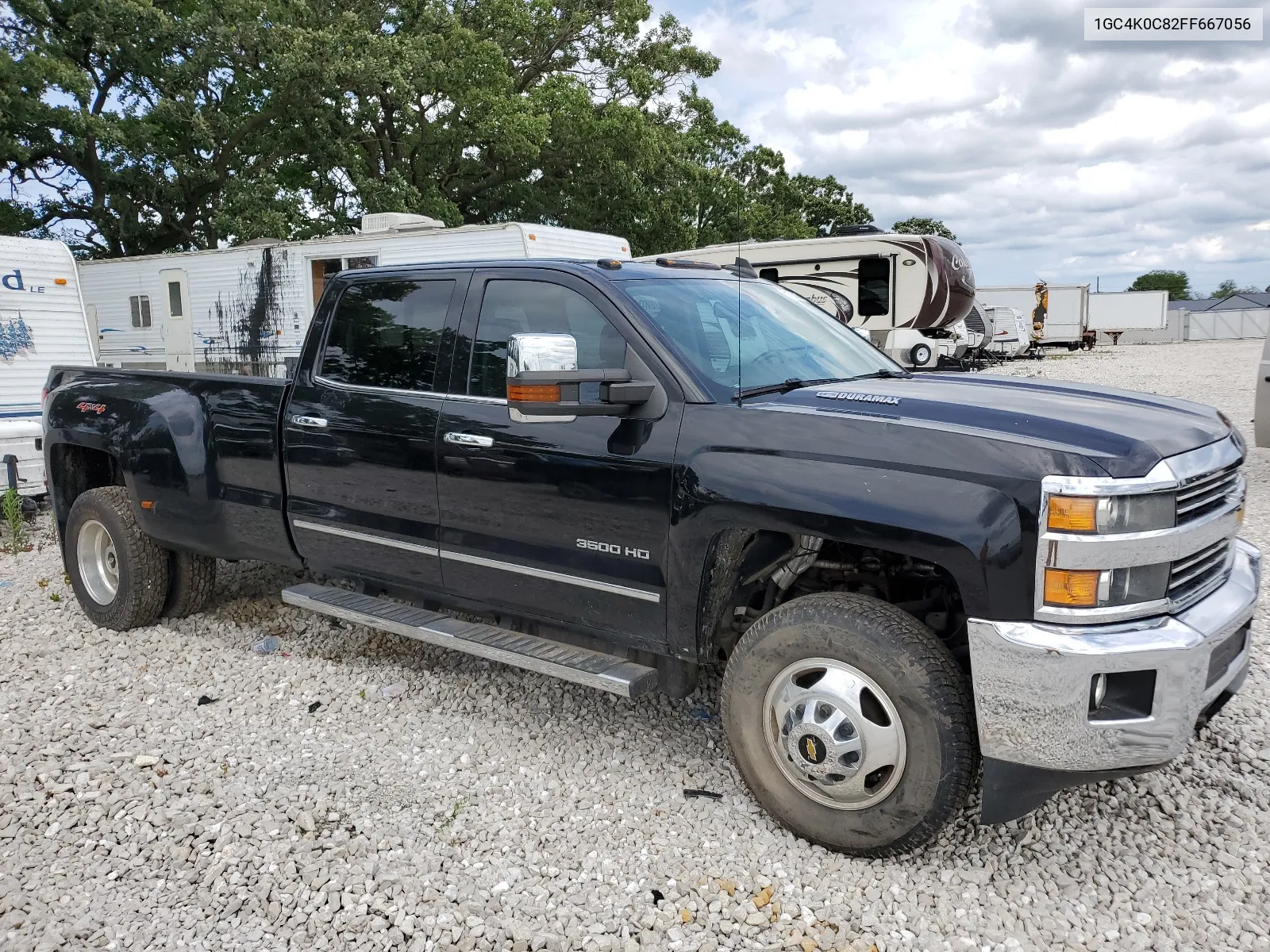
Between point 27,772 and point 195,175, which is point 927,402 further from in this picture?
point 195,175

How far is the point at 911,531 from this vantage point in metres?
2.89

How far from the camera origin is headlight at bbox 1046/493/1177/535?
271 centimetres

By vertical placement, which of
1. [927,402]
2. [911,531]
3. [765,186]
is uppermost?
[765,186]

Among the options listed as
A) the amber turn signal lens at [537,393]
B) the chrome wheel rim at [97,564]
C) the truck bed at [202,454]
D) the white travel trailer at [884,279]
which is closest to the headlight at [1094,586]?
the amber turn signal lens at [537,393]

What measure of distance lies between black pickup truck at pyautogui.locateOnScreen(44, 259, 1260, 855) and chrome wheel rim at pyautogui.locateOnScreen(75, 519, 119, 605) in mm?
927

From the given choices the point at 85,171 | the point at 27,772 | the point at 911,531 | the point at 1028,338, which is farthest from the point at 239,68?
the point at 1028,338

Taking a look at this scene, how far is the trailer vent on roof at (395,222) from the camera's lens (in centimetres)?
1341

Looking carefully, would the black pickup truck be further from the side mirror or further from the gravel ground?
the gravel ground

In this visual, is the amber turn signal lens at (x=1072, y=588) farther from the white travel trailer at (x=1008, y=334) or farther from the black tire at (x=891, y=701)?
the white travel trailer at (x=1008, y=334)

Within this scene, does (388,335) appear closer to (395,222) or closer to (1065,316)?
(395,222)

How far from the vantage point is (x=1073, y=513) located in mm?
2715

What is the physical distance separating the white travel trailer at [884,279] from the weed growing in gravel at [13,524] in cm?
1120

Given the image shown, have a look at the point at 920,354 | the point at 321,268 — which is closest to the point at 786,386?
the point at 321,268

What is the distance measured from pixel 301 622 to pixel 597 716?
221 centimetres
